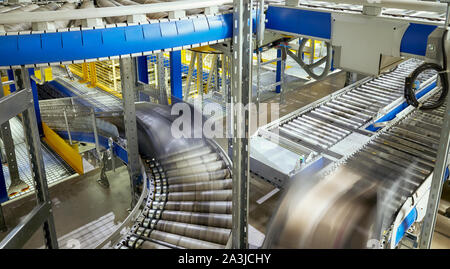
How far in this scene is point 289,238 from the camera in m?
4.64

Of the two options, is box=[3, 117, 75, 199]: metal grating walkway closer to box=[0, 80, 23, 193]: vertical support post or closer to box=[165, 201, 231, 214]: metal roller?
box=[0, 80, 23, 193]: vertical support post

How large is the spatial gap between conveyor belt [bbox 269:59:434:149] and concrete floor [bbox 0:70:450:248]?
118 cm

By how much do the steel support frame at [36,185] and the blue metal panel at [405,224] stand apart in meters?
3.89

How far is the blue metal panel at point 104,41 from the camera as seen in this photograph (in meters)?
3.46

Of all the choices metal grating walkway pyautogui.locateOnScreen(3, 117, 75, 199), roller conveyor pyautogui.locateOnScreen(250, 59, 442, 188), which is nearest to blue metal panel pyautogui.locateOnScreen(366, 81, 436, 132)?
roller conveyor pyautogui.locateOnScreen(250, 59, 442, 188)

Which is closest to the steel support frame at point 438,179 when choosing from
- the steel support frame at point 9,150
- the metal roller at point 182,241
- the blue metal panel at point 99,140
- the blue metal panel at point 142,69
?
the metal roller at point 182,241

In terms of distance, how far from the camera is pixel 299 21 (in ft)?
15.6

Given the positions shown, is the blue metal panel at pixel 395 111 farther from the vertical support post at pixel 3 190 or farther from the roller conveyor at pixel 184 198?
the vertical support post at pixel 3 190

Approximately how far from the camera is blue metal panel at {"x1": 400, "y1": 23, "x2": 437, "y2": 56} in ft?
12.0

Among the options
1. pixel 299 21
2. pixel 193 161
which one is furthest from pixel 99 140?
pixel 299 21

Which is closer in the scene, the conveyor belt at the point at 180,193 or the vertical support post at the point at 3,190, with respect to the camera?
the conveyor belt at the point at 180,193

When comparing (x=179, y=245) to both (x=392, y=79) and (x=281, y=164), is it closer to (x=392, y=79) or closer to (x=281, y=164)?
(x=281, y=164)

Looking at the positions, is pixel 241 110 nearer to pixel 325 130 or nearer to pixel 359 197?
pixel 359 197

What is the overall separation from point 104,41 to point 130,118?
87.7 inches
